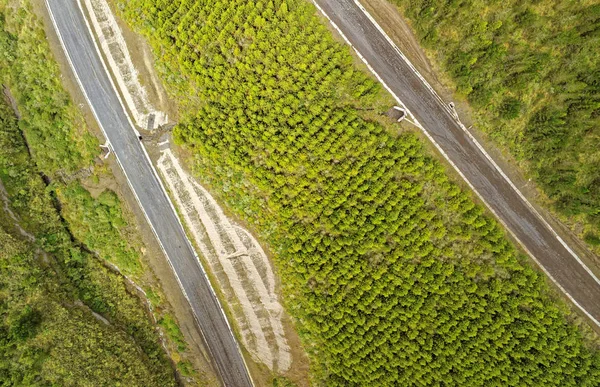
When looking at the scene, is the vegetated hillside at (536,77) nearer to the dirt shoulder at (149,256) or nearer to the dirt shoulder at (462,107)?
the dirt shoulder at (462,107)

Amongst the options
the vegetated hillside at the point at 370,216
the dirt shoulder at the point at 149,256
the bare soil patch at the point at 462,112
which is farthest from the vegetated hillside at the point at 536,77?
the dirt shoulder at the point at 149,256

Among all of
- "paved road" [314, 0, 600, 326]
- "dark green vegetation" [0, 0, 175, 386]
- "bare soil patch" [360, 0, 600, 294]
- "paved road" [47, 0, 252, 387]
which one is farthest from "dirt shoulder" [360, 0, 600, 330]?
"dark green vegetation" [0, 0, 175, 386]

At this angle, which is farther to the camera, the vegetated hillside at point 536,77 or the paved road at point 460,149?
the paved road at point 460,149

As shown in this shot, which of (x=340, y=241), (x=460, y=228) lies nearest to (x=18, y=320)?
(x=340, y=241)

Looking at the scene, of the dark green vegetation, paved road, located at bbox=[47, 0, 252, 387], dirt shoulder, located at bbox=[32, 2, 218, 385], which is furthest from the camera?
dirt shoulder, located at bbox=[32, 2, 218, 385]

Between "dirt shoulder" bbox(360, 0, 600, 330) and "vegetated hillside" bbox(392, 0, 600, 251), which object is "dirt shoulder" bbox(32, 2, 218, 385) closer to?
"dirt shoulder" bbox(360, 0, 600, 330)

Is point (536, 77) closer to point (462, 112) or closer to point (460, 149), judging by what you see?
point (462, 112)
